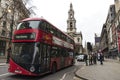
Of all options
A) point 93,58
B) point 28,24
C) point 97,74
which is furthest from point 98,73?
point 93,58

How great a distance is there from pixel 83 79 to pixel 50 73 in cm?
403

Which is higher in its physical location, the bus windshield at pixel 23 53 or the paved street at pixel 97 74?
the bus windshield at pixel 23 53

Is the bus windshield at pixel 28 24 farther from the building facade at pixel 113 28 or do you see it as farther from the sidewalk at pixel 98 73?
the building facade at pixel 113 28

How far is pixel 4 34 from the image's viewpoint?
48.4 metres

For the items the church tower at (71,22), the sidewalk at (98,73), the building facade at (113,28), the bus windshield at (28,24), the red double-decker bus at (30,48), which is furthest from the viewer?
the church tower at (71,22)

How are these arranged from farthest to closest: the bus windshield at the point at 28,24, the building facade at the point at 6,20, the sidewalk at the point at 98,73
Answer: the building facade at the point at 6,20 < the sidewalk at the point at 98,73 < the bus windshield at the point at 28,24

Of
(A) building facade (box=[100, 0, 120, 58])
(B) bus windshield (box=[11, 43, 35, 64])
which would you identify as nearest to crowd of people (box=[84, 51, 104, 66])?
(A) building facade (box=[100, 0, 120, 58])

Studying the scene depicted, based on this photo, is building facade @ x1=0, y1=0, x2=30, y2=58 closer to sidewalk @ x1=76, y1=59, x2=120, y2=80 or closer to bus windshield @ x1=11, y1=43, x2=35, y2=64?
sidewalk @ x1=76, y1=59, x2=120, y2=80

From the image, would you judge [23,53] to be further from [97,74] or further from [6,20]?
[6,20]

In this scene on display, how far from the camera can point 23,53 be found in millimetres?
12766

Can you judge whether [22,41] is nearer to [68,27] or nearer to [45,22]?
[45,22]

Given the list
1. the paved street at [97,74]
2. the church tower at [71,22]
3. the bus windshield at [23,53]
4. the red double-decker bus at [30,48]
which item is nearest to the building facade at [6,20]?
the paved street at [97,74]

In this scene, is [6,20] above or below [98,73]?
above

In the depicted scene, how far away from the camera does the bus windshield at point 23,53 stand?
12615 mm
